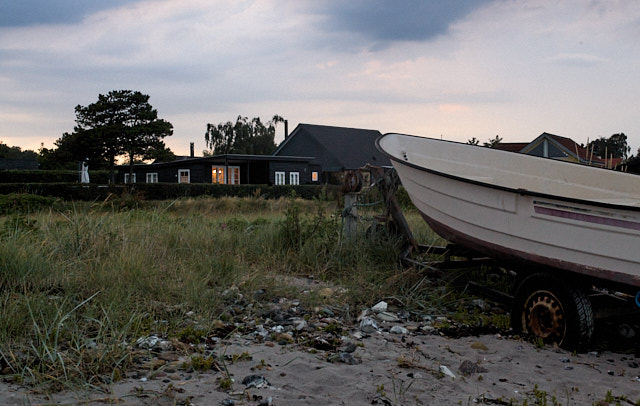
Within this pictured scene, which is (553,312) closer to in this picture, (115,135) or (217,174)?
(217,174)

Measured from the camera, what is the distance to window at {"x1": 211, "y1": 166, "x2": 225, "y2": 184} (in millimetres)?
34156

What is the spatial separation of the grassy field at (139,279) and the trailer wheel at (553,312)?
3.93ft

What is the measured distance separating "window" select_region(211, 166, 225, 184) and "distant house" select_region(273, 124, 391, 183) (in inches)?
284

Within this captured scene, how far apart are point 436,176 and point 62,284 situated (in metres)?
3.66

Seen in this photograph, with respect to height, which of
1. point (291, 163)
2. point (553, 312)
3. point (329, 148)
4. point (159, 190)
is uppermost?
point (329, 148)

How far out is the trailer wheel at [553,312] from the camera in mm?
3883

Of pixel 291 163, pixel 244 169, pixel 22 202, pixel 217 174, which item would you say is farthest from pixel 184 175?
pixel 22 202

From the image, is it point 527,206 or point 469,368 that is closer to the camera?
point 469,368

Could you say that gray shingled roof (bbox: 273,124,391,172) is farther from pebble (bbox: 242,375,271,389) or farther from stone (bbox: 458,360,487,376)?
pebble (bbox: 242,375,271,389)

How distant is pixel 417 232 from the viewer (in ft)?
25.8

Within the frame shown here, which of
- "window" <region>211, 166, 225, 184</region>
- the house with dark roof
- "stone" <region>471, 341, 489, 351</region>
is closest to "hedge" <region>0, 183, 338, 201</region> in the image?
the house with dark roof

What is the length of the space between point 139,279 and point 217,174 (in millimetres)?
30536

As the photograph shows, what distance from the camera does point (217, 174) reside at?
34656mm

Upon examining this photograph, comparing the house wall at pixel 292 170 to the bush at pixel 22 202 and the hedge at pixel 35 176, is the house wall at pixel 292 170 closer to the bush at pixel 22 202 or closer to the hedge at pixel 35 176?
the hedge at pixel 35 176
